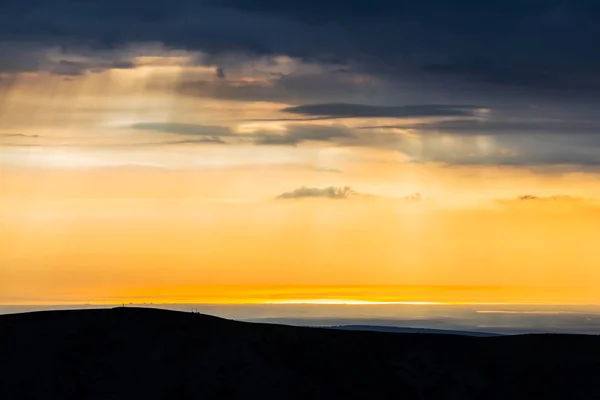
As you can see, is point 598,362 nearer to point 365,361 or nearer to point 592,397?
point 592,397

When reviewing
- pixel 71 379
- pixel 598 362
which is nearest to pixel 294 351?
pixel 71 379

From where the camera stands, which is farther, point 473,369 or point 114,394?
point 473,369

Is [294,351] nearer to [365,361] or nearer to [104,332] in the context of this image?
[365,361]

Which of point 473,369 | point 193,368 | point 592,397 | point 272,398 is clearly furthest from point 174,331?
point 592,397

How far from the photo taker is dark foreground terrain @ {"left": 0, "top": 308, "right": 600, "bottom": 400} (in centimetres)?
8506

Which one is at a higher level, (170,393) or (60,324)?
(60,324)

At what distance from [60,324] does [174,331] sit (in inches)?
332

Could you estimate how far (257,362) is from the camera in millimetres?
87188

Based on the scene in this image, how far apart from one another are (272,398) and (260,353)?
4819 mm

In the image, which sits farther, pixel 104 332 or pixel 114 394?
pixel 104 332

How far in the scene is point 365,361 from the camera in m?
89.1

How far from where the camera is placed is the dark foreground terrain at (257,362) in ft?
279

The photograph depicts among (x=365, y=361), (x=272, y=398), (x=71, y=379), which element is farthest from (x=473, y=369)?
(x=71, y=379)

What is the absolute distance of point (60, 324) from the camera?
90250 millimetres
